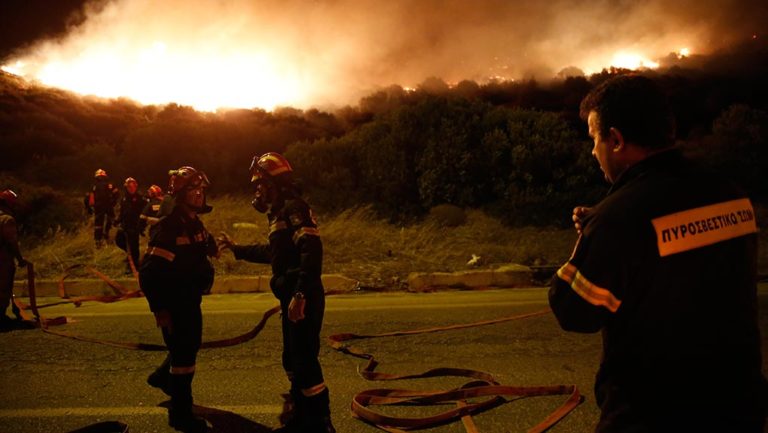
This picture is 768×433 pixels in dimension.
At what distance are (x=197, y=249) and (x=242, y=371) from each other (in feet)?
4.73

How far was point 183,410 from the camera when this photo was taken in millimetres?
3871

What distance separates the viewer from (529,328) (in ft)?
20.0

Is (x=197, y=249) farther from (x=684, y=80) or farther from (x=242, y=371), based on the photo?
(x=684, y=80)

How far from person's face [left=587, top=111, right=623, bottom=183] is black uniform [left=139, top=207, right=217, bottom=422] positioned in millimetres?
3252

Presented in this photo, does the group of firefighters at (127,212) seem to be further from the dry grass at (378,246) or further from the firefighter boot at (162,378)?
the firefighter boot at (162,378)

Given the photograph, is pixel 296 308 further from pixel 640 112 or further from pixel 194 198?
pixel 640 112

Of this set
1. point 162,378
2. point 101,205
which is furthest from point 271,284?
point 101,205

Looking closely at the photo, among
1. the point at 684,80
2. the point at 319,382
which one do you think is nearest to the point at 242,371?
the point at 319,382

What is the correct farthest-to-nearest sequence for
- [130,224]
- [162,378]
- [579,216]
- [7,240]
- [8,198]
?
[130,224]
[8,198]
[7,240]
[162,378]
[579,216]

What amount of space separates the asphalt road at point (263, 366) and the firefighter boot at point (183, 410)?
0.25 feet

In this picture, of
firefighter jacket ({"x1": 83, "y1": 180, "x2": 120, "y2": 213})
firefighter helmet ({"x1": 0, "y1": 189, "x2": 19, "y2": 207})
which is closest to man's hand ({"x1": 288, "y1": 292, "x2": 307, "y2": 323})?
firefighter helmet ({"x1": 0, "y1": 189, "x2": 19, "y2": 207})

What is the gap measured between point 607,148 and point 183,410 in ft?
11.4

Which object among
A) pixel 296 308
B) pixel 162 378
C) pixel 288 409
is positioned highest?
pixel 296 308

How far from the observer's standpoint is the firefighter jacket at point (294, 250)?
3.73 m
